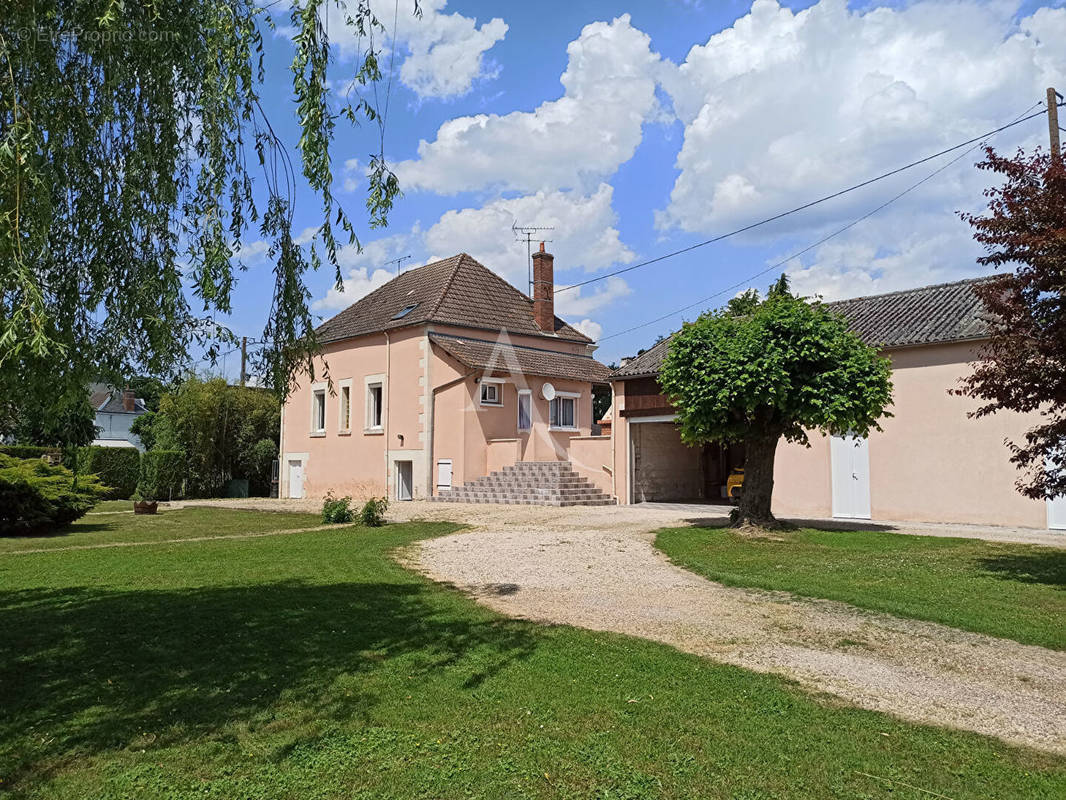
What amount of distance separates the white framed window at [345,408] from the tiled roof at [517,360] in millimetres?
4972

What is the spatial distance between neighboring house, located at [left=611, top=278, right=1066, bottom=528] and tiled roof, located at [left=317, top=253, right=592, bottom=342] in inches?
318

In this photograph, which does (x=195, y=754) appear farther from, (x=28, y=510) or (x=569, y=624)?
(x=28, y=510)

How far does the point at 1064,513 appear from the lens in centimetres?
1434

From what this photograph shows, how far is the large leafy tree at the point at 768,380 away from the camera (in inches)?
491

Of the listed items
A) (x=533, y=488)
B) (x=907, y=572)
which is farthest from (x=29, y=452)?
(x=907, y=572)

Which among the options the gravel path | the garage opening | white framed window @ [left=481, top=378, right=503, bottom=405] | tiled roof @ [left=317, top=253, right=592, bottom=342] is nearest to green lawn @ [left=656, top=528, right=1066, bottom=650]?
the gravel path

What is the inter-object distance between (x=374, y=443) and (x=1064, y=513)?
18.9m

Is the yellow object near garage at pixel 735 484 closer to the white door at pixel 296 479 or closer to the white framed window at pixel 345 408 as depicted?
the white framed window at pixel 345 408

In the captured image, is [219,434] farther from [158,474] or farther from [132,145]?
[132,145]

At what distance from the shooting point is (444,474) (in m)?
22.9

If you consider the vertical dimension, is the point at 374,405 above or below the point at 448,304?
below

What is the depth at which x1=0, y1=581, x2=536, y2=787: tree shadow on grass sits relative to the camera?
4.11 metres

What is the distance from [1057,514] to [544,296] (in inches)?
663

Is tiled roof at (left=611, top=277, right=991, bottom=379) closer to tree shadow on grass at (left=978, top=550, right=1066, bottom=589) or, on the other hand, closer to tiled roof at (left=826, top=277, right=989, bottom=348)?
tiled roof at (left=826, top=277, right=989, bottom=348)
